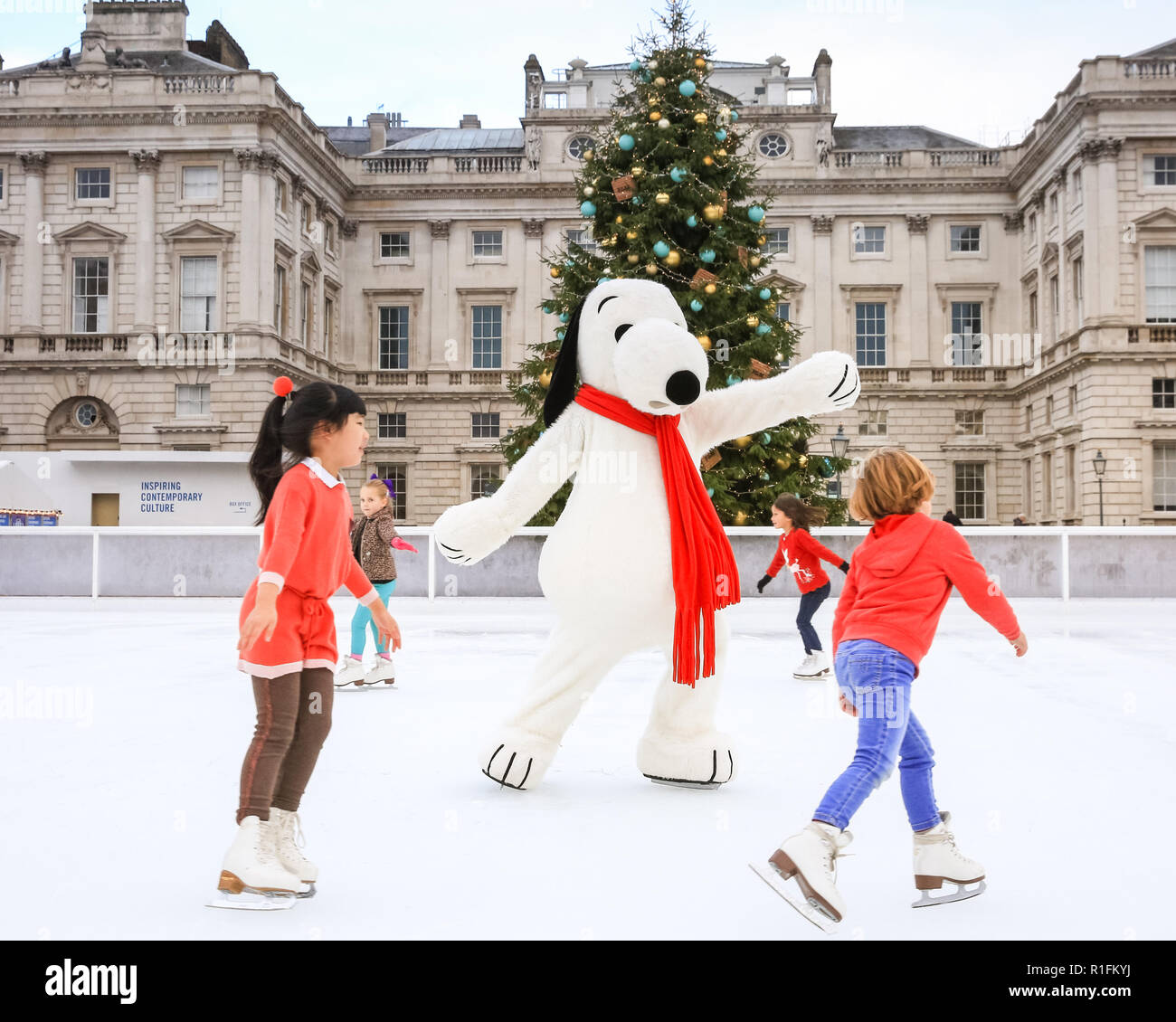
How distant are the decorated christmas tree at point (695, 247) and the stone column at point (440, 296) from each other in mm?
22869

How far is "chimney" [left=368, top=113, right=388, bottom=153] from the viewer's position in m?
41.6

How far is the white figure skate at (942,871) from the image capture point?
253cm

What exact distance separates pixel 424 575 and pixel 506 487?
8702 millimetres

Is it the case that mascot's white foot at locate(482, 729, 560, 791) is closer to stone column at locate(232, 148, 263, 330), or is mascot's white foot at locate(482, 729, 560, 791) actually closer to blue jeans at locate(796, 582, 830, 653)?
blue jeans at locate(796, 582, 830, 653)

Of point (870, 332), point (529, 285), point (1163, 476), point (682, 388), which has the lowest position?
point (682, 388)

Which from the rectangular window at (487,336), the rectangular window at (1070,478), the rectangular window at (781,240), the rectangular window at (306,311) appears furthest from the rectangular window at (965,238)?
the rectangular window at (306,311)

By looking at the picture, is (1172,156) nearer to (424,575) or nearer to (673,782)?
(424,575)

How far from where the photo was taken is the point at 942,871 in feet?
8.32

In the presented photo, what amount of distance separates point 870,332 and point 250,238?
780 inches

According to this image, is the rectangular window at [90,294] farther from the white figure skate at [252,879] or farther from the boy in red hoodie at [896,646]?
the boy in red hoodie at [896,646]
